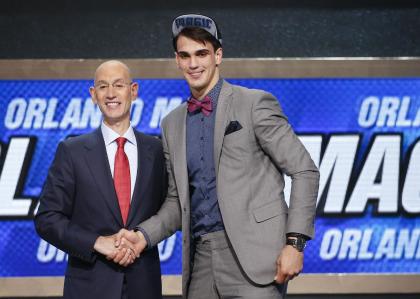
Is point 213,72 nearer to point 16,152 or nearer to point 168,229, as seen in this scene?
point 168,229

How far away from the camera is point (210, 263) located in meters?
2.82

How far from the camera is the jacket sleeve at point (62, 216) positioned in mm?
2861

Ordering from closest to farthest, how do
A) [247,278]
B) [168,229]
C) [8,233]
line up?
[247,278] → [168,229] → [8,233]

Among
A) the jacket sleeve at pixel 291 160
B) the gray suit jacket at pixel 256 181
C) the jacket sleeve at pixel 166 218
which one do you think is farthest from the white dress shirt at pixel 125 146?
the jacket sleeve at pixel 291 160

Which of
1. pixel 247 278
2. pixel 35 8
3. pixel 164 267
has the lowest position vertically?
pixel 164 267

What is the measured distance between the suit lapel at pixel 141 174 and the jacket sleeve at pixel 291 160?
446 millimetres

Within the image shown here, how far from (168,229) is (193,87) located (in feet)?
1.68

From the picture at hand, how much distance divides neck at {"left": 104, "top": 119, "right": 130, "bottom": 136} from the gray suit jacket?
266 millimetres

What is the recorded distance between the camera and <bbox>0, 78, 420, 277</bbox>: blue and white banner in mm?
4555

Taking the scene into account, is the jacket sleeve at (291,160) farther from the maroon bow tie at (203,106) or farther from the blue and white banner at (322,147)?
the blue and white banner at (322,147)

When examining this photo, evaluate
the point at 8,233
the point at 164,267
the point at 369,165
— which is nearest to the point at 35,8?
the point at 8,233

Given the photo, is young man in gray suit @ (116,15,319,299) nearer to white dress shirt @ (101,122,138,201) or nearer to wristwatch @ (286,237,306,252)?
wristwatch @ (286,237,306,252)

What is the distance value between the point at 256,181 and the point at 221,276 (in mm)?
331

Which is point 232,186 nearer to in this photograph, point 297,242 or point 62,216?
point 297,242
